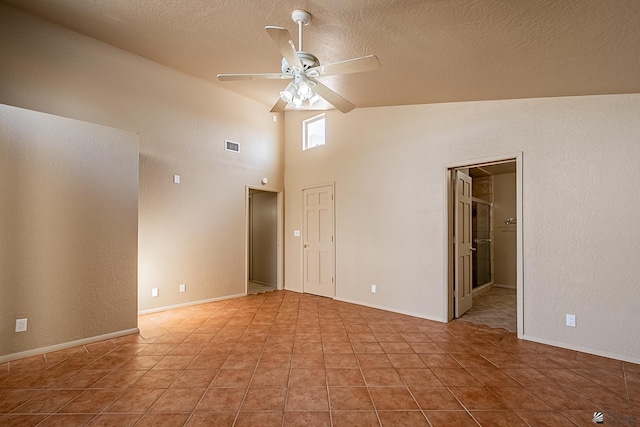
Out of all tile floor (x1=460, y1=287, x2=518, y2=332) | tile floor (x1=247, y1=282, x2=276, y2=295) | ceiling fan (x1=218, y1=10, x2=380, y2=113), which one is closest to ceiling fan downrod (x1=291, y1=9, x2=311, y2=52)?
ceiling fan (x1=218, y1=10, x2=380, y2=113)

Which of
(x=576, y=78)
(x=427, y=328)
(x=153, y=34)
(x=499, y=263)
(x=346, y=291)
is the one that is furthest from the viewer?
(x=499, y=263)

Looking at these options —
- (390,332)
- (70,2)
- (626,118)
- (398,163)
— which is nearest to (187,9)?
(70,2)

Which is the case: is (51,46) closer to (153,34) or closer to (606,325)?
(153,34)

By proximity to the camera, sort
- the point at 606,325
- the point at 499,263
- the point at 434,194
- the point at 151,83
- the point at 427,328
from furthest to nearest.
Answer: the point at 499,263
the point at 151,83
the point at 434,194
the point at 427,328
the point at 606,325

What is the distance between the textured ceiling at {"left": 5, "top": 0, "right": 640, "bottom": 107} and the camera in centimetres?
212

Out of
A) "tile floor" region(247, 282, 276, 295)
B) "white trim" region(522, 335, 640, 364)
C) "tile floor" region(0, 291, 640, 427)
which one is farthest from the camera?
"tile floor" region(247, 282, 276, 295)

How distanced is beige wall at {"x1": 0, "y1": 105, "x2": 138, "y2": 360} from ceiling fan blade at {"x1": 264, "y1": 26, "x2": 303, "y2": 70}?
2.45 metres

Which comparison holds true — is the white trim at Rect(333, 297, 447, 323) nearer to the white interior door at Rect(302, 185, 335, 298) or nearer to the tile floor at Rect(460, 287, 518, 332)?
the white interior door at Rect(302, 185, 335, 298)

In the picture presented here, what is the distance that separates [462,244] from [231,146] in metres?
4.10

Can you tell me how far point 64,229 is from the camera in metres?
3.20

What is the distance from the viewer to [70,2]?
3145 mm

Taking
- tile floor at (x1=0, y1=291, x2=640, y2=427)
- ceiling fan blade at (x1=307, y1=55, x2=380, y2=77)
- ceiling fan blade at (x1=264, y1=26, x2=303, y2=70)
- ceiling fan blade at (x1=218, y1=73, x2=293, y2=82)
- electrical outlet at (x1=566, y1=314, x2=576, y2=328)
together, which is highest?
ceiling fan blade at (x1=264, y1=26, x2=303, y2=70)

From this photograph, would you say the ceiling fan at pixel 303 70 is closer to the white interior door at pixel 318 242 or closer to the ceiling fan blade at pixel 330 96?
the ceiling fan blade at pixel 330 96

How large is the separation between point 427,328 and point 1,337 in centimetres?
434
